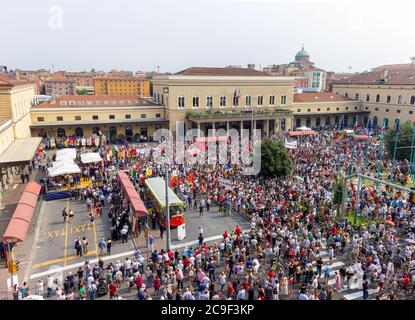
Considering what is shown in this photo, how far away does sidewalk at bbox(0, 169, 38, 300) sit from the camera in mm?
14742

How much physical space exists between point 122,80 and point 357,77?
82677 millimetres

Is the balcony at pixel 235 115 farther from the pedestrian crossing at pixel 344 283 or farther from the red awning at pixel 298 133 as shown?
the pedestrian crossing at pixel 344 283

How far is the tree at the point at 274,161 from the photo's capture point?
27484 mm

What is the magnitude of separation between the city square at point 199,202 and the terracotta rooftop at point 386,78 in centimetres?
214

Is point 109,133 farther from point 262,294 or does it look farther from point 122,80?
point 122,80

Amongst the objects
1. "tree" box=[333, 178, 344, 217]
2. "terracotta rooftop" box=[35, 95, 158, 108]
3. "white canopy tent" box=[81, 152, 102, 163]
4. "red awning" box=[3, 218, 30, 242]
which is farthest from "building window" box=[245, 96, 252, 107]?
"red awning" box=[3, 218, 30, 242]

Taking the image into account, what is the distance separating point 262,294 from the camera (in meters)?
12.4

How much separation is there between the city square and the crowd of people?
0.09 meters

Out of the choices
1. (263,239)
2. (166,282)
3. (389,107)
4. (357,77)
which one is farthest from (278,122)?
(166,282)

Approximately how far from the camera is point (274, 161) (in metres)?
27.5

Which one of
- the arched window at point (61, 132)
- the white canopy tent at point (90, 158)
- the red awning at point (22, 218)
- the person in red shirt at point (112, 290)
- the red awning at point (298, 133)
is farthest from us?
the red awning at point (298, 133)

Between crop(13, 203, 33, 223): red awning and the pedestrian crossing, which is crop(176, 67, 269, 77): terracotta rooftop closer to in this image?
crop(13, 203, 33, 223): red awning

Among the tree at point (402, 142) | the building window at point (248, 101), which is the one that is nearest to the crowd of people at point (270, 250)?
the tree at point (402, 142)

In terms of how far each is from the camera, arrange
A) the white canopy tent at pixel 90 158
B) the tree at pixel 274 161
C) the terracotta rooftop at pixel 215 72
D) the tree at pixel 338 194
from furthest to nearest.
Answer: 1. the terracotta rooftop at pixel 215 72
2. the white canopy tent at pixel 90 158
3. the tree at pixel 274 161
4. the tree at pixel 338 194
